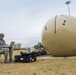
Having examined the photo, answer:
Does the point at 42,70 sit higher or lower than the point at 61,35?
lower

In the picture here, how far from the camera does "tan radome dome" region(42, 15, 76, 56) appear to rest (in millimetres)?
12305

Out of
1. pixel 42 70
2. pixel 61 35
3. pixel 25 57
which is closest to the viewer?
pixel 42 70

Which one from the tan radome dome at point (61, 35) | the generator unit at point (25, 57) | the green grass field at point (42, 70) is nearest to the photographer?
the green grass field at point (42, 70)

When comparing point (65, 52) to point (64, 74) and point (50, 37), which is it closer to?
point (50, 37)

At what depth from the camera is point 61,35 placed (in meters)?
12.3

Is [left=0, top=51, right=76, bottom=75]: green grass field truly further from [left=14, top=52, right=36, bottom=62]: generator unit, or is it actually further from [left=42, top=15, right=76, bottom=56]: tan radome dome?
[left=42, top=15, right=76, bottom=56]: tan radome dome

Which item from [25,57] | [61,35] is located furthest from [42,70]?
[61,35]

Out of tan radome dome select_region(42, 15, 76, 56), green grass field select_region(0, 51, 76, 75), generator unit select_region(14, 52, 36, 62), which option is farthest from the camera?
tan radome dome select_region(42, 15, 76, 56)

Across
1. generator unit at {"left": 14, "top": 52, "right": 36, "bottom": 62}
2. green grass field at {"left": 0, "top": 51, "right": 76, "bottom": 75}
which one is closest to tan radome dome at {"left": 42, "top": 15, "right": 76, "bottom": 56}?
generator unit at {"left": 14, "top": 52, "right": 36, "bottom": 62}

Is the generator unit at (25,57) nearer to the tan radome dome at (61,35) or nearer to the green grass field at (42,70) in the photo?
the tan radome dome at (61,35)

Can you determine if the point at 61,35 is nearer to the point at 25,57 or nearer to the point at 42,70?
the point at 25,57

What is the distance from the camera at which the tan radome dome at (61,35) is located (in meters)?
12.3

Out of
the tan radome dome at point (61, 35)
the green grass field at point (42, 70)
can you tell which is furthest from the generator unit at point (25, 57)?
the green grass field at point (42, 70)

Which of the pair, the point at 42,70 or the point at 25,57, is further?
the point at 25,57
